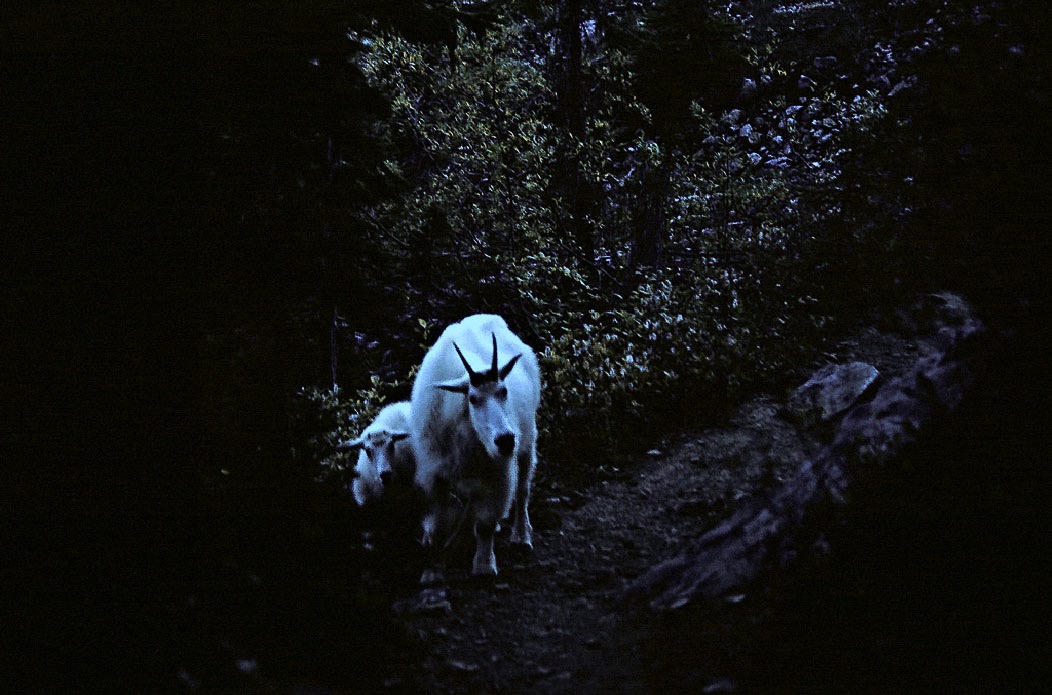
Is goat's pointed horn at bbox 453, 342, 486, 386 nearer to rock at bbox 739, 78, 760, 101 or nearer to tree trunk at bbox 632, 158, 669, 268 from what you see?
tree trunk at bbox 632, 158, 669, 268

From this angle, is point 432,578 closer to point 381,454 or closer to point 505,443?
point 505,443

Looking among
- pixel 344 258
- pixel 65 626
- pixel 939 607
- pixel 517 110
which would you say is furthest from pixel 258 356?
pixel 517 110

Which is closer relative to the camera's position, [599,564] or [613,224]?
[599,564]

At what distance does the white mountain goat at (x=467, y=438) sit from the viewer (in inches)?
231

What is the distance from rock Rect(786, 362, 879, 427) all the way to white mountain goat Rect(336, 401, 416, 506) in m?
4.00

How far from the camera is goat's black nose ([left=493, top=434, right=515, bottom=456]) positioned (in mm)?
5508

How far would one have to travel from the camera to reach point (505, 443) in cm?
554

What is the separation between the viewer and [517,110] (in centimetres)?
1223

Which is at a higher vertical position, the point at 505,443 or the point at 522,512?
the point at 505,443

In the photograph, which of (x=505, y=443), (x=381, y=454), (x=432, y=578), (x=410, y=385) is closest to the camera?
(x=505, y=443)

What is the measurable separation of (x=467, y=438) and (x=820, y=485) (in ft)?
9.76

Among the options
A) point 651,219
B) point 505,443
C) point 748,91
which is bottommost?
point 505,443

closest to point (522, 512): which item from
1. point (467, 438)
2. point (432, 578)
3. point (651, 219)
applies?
point (467, 438)

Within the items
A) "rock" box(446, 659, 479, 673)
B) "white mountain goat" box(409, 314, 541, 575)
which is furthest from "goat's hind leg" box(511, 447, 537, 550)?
"rock" box(446, 659, 479, 673)
